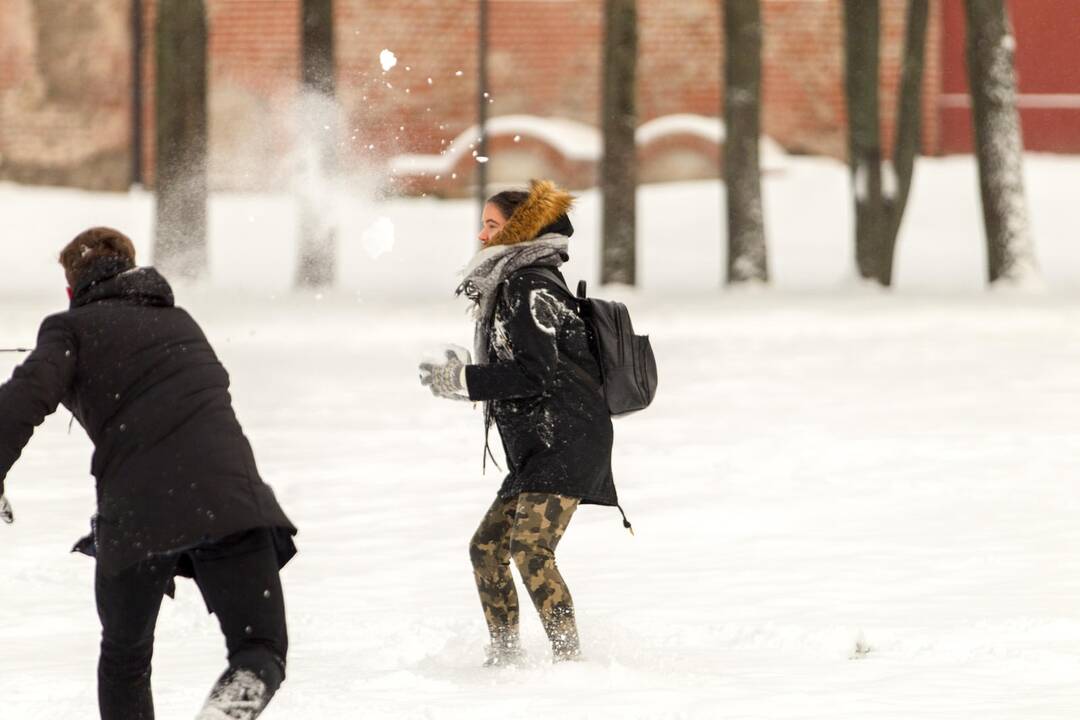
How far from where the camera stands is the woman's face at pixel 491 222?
582 centimetres

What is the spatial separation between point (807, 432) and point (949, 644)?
5.48 m

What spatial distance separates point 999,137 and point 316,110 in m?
9.13

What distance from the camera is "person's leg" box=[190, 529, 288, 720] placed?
4367 millimetres

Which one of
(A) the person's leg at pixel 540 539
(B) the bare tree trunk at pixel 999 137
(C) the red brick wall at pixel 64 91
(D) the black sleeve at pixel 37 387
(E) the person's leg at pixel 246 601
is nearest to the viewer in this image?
(D) the black sleeve at pixel 37 387

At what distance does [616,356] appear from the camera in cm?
581

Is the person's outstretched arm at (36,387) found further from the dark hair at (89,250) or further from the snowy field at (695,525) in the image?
the snowy field at (695,525)

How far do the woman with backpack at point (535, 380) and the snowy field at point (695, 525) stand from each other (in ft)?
1.70

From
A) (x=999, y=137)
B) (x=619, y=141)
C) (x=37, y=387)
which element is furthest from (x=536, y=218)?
(x=999, y=137)

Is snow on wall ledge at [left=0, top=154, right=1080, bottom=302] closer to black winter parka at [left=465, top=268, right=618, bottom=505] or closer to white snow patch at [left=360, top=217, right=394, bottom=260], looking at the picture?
white snow patch at [left=360, top=217, right=394, bottom=260]

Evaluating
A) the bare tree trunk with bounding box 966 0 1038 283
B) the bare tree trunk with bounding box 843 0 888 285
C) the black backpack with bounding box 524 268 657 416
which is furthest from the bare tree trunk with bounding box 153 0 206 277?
the black backpack with bounding box 524 268 657 416

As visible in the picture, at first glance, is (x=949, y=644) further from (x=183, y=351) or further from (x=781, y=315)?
(x=781, y=315)

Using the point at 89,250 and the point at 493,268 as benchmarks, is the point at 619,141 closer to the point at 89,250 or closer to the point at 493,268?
the point at 493,268

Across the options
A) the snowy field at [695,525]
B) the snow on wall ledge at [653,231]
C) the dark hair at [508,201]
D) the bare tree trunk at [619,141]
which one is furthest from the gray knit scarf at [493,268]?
the snow on wall ledge at [653,231]

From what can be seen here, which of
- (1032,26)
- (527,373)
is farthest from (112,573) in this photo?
(1032,26)
